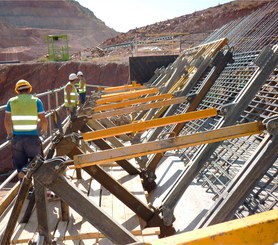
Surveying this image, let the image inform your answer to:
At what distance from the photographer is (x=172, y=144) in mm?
3016

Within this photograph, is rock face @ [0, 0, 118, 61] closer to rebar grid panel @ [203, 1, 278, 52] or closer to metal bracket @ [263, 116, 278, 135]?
rebar grid panel @ [203, 1, 278, 52]

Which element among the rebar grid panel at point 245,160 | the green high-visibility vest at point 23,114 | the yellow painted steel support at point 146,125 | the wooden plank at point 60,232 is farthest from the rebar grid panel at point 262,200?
the green high-visibility vest at point 23,114

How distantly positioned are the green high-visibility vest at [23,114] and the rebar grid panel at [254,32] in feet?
21.3

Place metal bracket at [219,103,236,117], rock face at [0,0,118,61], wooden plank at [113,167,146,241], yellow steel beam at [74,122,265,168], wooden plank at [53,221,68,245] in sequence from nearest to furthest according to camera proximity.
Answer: yellow steel beam at [74,122,265,168] → wooden plank at [53,221,68,245] → wooden plank at [113,167,146,241] → metal bracket at [219,103,236,117] → rock face at [0,0,118,61]

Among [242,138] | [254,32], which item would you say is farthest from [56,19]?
[242,138]

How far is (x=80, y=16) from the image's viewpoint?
248 ft

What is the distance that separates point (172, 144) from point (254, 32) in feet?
28.0

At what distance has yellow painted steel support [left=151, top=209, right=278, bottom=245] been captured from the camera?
1615 millimetres

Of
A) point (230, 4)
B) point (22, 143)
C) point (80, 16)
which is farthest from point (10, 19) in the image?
point (22, 143)

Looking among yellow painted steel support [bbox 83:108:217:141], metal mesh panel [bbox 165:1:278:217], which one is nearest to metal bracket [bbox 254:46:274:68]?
metal mesh panel [bbox 165:1:278:217]

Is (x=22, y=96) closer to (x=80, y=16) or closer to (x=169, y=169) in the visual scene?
(x=169, y=169)

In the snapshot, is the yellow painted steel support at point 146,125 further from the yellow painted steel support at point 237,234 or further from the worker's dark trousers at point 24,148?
the yellow painted steel support at point 237,234

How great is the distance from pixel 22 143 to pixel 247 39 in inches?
318

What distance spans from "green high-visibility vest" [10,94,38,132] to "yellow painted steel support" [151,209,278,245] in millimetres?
2970
